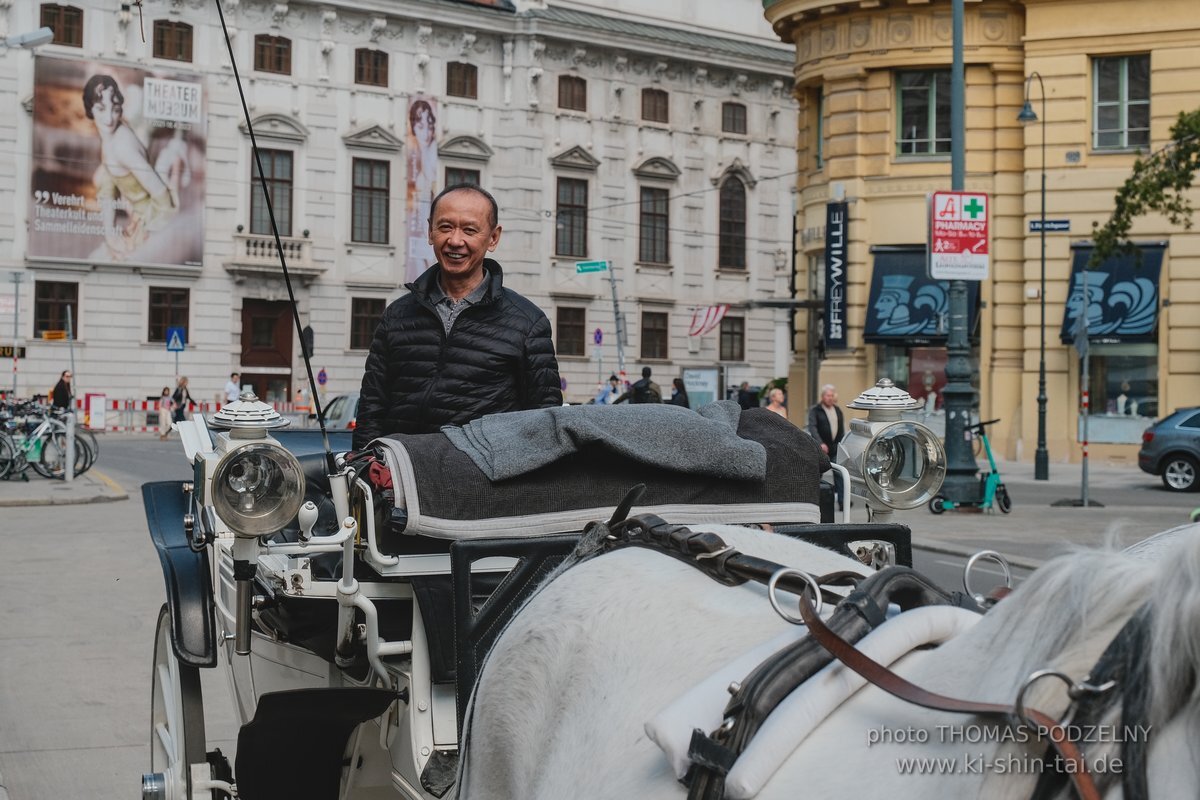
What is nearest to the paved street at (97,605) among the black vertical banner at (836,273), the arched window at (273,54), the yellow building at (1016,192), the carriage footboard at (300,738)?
the carriage footboard at (300,738)

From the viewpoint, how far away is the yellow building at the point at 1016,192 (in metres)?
28.4

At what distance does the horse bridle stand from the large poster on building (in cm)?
4263

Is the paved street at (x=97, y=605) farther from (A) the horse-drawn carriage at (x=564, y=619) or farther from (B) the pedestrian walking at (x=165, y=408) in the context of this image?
(B) the pedestrian walking at (x=165, y=408)

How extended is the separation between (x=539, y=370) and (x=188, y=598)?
4.23 feet

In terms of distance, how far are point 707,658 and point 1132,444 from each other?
28657 millimetres

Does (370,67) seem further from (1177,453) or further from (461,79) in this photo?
(1177,453)

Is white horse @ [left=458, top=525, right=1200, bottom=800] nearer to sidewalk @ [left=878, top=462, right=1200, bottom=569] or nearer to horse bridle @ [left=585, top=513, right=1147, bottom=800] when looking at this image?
horse bridle @ [left=585, top=513, right=1147, bottom=800]

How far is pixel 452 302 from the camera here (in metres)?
4.43

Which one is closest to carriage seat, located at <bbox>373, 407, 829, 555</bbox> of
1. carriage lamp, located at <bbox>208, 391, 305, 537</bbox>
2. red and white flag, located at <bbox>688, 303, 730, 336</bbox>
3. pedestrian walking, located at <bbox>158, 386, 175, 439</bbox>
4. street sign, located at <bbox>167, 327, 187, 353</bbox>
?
carriage lamp, located at <bbox>208, 391, 305, 537</bbox>

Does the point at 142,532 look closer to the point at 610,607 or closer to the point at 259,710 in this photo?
the point at 259,710

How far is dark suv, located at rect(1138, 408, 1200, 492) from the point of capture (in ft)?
74.7

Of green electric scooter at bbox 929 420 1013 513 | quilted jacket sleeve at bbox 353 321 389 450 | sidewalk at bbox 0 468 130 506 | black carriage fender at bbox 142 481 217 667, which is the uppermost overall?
quilted jacket sleeve at bbox 353 321 389 450

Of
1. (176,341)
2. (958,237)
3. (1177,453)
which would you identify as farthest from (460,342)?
(176,341)

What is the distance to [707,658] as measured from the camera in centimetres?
214
